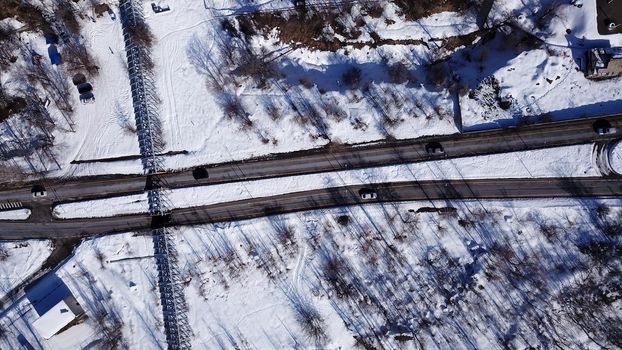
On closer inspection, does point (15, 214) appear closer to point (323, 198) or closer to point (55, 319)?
point (55, 319)

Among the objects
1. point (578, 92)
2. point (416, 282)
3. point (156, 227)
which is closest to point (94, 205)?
point (156, 227)

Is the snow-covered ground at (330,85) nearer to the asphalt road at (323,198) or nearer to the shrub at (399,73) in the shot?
the shrub at (399,73)

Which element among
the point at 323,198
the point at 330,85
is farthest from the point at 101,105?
the point at 323,198

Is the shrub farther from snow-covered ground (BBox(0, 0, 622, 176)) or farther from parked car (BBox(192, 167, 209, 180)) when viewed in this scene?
parked car (BBox(192, 167, 209, 180))

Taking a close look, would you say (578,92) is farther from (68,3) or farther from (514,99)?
(68,3)

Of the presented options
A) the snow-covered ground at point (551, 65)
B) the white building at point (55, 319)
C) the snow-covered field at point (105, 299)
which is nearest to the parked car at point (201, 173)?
the snow-covered field at point (105, 299)
